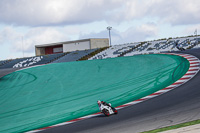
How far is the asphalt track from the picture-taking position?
36.1 feet

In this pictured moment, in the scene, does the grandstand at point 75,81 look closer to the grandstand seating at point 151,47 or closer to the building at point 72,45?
the grandstand seating at point 151,47

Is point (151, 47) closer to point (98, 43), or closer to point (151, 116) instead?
point (98, 43)

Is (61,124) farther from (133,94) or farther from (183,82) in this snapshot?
(183,82)

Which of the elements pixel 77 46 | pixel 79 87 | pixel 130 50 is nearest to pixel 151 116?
pixel 79 87

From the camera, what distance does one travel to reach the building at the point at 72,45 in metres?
53.6

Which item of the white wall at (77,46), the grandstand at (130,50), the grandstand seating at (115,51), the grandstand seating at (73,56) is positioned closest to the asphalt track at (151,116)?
the grandstand at (130,50)

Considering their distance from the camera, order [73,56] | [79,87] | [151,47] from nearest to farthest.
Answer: [79,87] < [151,47] < [73,56]

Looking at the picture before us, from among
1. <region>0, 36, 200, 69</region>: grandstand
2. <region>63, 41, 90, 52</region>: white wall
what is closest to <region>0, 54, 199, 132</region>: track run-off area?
<region>0, 36, 200, 69</region>: grandstand

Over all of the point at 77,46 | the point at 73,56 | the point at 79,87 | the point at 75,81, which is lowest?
the point at 79,87

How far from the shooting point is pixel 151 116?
1206cm

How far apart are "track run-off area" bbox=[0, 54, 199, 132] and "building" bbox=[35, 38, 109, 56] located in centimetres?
2610

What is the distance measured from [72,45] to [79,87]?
115ft

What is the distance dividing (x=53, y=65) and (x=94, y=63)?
4466mm

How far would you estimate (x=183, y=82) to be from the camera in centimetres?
1759
